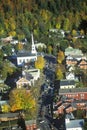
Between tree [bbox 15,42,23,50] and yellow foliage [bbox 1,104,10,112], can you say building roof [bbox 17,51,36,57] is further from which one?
yellow foliage [bbox 1,104,10,112]

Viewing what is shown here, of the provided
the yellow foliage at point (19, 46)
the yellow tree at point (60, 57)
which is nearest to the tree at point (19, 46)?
the yellow foliage at point (19, 46)

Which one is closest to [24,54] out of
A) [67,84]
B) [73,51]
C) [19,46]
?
[19,46]

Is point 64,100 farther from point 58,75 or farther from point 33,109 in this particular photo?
point 58,75

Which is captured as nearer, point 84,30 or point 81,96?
point 81,96

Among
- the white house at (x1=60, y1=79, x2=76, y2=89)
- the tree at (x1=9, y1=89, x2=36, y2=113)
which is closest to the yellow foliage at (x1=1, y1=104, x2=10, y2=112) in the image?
the tree at (x1=9, y1=89, x2=36, y2=113)

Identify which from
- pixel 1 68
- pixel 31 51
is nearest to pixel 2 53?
pixel 31 51

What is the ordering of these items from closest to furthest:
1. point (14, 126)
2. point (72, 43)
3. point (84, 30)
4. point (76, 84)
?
point (14, 126) < point (76, 84) < point (72, 43) < point (84, 30)

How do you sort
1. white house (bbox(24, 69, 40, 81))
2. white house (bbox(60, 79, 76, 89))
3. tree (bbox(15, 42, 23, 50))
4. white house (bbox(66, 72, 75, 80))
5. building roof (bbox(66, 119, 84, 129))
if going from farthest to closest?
1. tree (bbox(15, 42, 23, 50))
2. white house (bbox(24, 69, 40, 81))
3. white house (bbox(66, 72, 75, 80))
4. white house (bbox(60, 79, 76, 89))
5. building roof (bbox(66, 119, 84, 129))

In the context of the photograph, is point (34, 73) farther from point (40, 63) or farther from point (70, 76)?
point (70, 76)

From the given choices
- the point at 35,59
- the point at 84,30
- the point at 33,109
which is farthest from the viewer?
the point at 84,30
